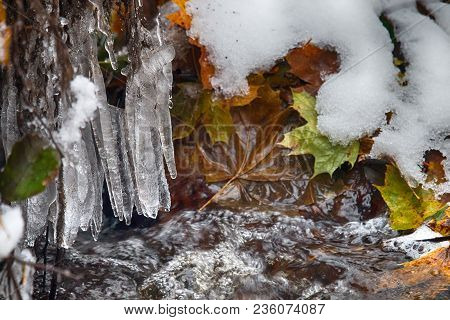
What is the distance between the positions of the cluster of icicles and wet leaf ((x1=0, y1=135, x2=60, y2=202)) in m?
0.29

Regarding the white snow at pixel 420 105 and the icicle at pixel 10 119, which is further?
the white snow at pixel 420 105

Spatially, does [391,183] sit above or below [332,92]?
below

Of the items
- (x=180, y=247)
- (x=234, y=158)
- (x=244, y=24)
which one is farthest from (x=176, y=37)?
(x=180, y=247)

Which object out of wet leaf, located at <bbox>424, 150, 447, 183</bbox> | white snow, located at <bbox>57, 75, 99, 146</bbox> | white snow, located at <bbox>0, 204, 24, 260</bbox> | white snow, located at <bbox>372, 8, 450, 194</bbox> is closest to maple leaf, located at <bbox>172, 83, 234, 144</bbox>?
white snow, located at <bbox>372, 8, 450, 194</bbox>

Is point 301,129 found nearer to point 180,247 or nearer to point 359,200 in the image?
point 359,200

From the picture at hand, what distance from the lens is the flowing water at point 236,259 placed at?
178 cm

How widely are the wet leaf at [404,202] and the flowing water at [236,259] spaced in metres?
0.07

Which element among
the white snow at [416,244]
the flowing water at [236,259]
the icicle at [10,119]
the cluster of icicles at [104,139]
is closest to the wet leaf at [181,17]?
the cluster of icicles at [104,139]

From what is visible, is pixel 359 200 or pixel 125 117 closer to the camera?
pixel 125 117

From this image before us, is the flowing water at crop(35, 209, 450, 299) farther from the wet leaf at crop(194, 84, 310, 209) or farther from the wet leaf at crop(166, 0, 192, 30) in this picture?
the wet leaf at crop(166, 0, 192, 30)

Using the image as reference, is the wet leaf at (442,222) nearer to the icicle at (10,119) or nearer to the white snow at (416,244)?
the white snow at (416,244)

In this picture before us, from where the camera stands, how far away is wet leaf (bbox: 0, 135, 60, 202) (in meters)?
1.19

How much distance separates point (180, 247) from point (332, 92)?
34.0 inches

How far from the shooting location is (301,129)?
2.28 m
